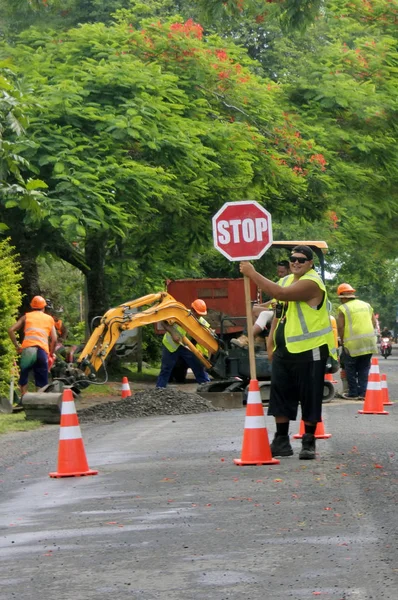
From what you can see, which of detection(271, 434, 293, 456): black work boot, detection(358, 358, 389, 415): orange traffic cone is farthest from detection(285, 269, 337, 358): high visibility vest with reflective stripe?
detection(358, 358, 389, 415): orange traffic cone

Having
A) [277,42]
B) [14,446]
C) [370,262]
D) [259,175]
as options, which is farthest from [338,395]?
[370,262]

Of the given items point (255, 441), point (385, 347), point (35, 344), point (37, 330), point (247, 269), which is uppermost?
point (247, 269)

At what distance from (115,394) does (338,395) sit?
507cm

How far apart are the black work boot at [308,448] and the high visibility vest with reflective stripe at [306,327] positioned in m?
0.76

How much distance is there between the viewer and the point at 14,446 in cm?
1535

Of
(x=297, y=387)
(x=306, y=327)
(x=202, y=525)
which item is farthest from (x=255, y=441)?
(x=202, y=525)

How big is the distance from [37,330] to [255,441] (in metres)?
9.53

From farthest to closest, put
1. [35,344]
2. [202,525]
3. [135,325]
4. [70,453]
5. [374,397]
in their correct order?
[135,325] < [35,344] < [374,397] < [70,453] < [202,525]

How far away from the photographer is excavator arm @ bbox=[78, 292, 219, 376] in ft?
73.0

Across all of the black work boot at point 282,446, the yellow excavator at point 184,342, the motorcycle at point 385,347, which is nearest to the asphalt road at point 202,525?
the black work boot at point 282,446

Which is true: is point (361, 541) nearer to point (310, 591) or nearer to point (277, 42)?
point (310, 591)

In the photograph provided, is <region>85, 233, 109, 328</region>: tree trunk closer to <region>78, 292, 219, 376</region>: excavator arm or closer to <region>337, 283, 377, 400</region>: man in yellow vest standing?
<region>78, 292, 219, 376</region>: excavator arm

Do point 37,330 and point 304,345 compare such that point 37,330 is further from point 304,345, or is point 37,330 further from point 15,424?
point 304,345

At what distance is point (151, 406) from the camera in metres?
21.2
